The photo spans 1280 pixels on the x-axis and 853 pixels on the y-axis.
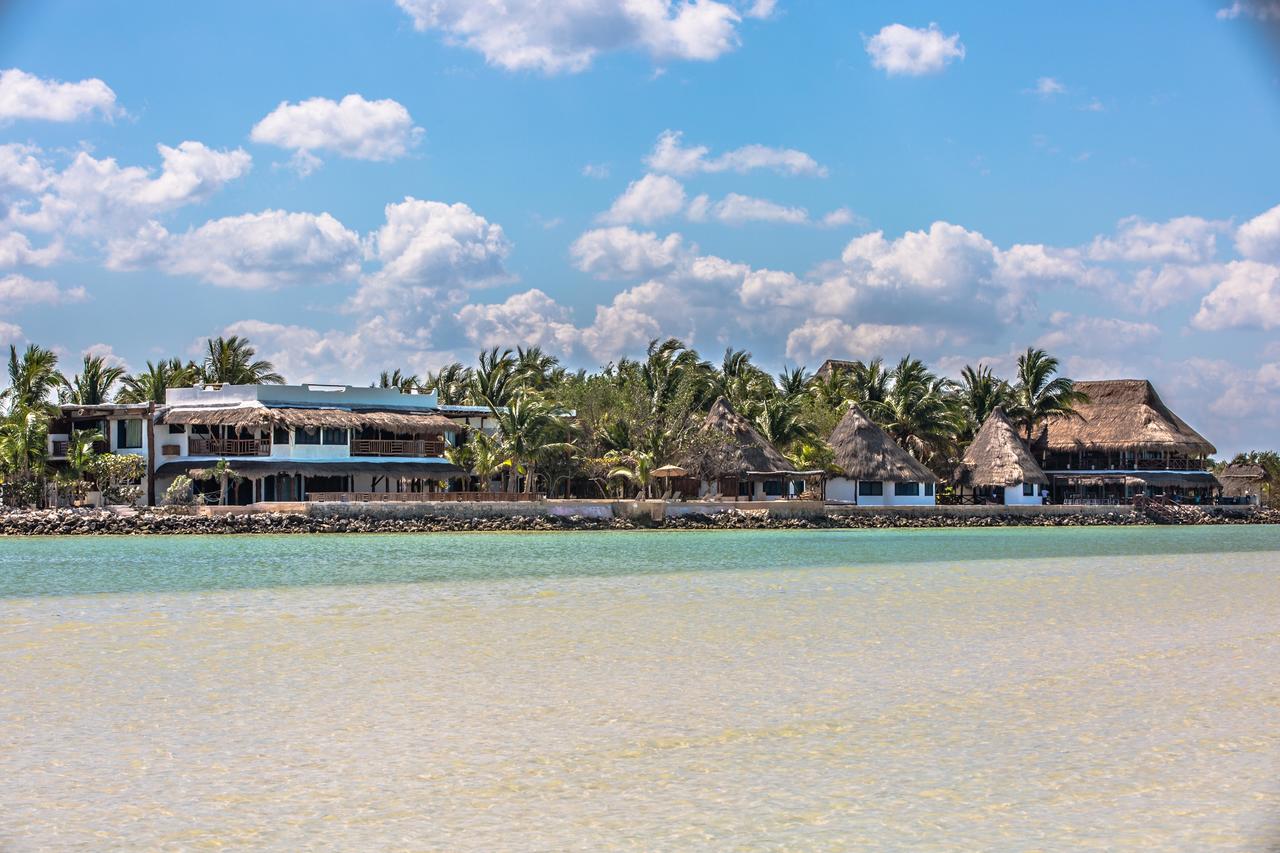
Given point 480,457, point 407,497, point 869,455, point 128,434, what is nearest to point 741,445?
point 869,455

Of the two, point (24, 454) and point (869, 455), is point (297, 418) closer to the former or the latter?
point (24, 454)

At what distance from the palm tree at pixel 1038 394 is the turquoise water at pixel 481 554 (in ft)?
55.7

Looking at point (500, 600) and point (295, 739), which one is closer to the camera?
point (295, 739)

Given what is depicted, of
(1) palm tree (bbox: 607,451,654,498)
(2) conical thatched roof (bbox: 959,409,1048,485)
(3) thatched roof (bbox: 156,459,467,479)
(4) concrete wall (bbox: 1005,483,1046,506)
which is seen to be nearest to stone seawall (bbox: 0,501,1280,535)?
(1) palm tree (bbox: 607,451,654,498)

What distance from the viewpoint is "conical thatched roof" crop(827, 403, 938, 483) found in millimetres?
50438

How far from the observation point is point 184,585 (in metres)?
20.3

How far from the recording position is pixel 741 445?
46.9 meters

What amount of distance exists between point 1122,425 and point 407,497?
109 ft

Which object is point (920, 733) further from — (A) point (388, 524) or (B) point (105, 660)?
(A) point (388, 524)

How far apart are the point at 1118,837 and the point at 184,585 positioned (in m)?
16.2

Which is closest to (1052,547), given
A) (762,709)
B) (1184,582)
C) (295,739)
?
(1184,582)

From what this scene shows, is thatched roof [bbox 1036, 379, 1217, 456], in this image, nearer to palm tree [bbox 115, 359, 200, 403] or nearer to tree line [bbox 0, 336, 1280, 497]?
tree line [bbox 0, 336, 1280, 497]

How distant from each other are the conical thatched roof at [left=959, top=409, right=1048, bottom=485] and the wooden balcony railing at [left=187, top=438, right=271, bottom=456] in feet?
92.9

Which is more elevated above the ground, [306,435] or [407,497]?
[306,435]
